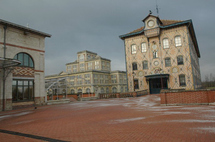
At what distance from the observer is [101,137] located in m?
5.81

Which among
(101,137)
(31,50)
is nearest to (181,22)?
(31,50)

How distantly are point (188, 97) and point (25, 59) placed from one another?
64.2 feet

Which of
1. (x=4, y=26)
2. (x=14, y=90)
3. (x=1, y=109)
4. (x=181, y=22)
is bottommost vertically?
(x=1, y=109)

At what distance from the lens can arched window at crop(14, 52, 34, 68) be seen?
67.3ft

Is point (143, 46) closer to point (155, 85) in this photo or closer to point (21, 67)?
point (155, 85)

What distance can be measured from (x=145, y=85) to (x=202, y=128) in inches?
1088

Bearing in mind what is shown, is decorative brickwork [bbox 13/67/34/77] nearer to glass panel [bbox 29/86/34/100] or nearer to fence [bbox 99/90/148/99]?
glass panel [bbox 29/86/34/100]

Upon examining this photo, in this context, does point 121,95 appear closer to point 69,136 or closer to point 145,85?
point 145,85

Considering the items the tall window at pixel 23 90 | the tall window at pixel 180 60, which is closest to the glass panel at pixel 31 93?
the tall window at pixel 23 90

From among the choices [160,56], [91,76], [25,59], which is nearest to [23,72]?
[25,59]

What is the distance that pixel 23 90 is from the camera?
20656mm

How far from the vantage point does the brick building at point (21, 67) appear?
1844 cm

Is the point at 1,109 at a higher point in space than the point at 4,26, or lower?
lower

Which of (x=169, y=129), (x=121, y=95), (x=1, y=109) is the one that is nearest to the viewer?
(x=169, y=129)
